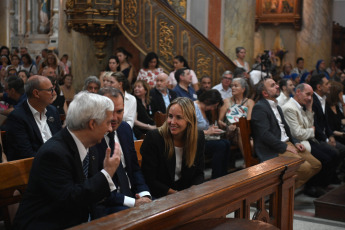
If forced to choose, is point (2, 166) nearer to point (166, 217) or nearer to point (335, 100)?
point (166, 217)

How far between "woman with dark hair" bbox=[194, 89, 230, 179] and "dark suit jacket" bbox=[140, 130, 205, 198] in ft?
7.33

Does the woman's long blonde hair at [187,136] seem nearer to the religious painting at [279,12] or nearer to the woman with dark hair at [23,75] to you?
the woman with dark hair at [23,75]

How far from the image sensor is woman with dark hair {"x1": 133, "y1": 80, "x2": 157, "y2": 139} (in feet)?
21.2

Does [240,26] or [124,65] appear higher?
[240,26]

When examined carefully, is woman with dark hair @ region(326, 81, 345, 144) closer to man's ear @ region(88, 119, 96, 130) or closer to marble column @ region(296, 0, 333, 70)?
man's ear @ region(88, 119, 96, 130)

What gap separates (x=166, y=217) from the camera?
2.27 metres

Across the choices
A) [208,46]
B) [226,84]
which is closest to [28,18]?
[208,46]

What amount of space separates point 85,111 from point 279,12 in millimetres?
15907

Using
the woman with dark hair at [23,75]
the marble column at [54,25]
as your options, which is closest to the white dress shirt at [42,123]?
the woman with dark hair at [23,75]

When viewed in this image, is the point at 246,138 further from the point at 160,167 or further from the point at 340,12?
the point at 340,12

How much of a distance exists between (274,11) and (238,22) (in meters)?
6.06

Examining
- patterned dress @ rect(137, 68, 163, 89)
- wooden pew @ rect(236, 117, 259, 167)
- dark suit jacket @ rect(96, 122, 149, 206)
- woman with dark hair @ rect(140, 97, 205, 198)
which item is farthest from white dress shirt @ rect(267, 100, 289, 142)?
patterned dress @ rect(137, 68, 163, 89)

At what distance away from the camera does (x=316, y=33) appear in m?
14.9

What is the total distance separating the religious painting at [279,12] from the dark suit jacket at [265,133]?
38.1 ft
